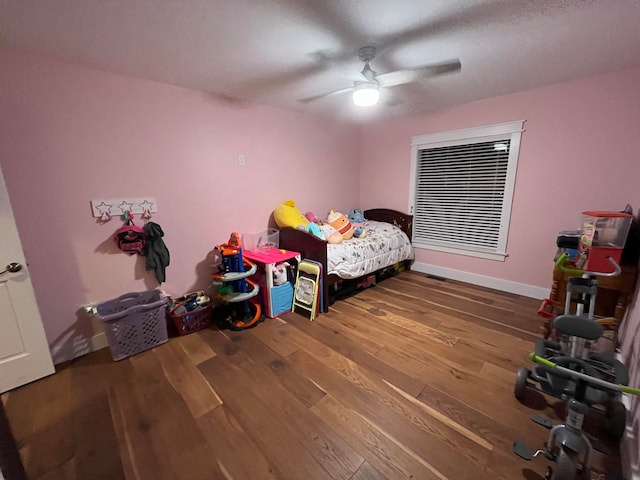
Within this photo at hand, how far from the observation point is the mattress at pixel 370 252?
2.92 metres

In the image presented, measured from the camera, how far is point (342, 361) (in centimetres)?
203

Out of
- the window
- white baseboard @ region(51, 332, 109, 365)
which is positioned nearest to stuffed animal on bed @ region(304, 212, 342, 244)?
the window

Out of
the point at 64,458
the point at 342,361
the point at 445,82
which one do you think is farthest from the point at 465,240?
the point at 64,458

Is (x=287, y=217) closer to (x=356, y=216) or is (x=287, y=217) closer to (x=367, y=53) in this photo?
(x=356, y=216)

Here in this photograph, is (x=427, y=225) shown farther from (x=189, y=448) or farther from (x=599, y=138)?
(x=189, y=448)

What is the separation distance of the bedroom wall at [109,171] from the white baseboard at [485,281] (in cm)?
253

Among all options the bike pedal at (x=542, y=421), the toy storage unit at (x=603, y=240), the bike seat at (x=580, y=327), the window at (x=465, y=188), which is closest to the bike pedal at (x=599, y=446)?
the bike pedal at (x=542, y=421)

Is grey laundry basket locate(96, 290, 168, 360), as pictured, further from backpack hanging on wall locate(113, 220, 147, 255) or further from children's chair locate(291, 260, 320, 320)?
children's chair locate(291, 260, 320, 320)

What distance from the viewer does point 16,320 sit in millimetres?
1796

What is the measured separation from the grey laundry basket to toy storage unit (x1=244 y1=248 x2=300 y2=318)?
0.88 metres

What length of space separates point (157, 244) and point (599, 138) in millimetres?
4198

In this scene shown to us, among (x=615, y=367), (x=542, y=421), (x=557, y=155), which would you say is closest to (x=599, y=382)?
(x=615, y=367)

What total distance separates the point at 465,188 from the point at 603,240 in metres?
1.65

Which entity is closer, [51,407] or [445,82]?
[51,407]
